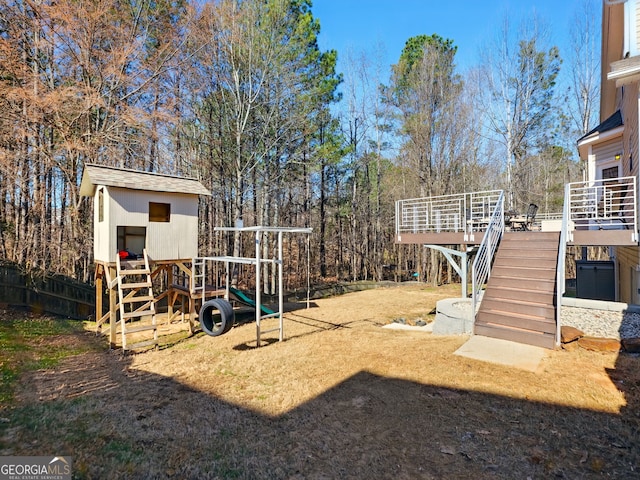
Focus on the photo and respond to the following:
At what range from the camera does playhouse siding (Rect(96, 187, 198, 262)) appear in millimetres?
7715

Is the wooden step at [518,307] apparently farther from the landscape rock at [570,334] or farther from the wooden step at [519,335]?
the wooden step at [519,335]

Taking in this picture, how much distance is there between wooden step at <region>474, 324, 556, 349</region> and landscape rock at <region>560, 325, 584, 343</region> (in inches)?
6.6

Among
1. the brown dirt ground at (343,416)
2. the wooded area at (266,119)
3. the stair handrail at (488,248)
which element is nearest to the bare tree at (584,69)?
the wooded area at (266,119)

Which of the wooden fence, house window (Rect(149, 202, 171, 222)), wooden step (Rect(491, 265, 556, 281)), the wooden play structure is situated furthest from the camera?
house window (Rect(149, 202, 171, 222))

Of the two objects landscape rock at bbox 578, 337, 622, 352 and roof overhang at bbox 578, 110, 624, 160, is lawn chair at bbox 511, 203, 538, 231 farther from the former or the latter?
landscape rock at bbox 578, 337, 622, 352

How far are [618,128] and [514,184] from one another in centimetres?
766

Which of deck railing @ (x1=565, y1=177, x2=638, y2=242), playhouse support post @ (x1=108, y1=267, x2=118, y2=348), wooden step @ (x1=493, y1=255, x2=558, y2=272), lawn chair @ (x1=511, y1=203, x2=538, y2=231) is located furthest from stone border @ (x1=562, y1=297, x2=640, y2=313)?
playhouse support post @ (x1=108, y1=267, x2=118, y2=348)

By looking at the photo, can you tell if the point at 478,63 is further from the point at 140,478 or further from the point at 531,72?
the point at 140,478

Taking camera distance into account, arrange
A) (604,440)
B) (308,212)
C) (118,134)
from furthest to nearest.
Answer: (308,212) → (118,134) → (604,440)

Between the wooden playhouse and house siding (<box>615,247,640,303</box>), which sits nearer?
house siding (<box>615,247,640,303</box>)

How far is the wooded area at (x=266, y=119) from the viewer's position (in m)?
9.75

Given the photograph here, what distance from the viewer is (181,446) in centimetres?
317

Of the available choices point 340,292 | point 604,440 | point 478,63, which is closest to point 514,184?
point 478,63

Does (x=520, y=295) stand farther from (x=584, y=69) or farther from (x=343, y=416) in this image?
(x=584, y=69)
